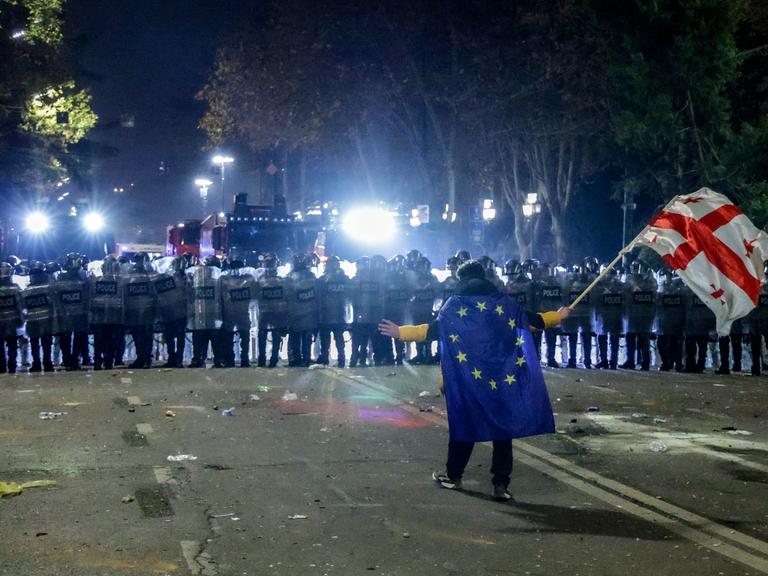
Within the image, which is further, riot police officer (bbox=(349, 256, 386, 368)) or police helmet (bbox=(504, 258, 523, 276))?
police helmet (bbox=(504, 258, 523, 276))

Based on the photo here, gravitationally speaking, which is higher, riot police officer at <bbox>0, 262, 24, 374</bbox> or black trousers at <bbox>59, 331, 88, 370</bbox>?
riot police officer at <bbox>0, 262, 24, 374</bbox>

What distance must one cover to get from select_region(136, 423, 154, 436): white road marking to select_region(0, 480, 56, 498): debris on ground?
245 centimetres

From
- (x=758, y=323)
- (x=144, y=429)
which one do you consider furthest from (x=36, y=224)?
(x=144, y=429)

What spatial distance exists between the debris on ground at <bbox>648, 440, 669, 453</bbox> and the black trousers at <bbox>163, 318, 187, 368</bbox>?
893cm

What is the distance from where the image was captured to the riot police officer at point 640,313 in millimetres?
18219

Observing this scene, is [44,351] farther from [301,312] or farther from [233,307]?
[301,312]

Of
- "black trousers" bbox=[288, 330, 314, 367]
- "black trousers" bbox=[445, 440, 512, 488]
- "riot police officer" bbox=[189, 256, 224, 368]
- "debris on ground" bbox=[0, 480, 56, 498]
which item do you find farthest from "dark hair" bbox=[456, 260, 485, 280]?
"riot police officer" bbox=[189, 256, 224, 368]

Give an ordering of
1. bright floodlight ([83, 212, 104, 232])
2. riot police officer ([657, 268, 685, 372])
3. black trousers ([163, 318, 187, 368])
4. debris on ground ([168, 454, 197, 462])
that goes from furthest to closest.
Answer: bright floodlight ([83, 212, 104, 232]) → riot police officer ([657, 268, 685, 372]) → black trousers ([163, 318, 187, 368]) → debris on ground ([168, 454, 197, 462])

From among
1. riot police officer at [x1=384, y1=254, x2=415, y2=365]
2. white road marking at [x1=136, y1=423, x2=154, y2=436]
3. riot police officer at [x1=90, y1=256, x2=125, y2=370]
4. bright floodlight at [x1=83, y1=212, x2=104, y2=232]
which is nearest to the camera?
white road marking at [x1=136, y1=423, x2=154, y2=436]

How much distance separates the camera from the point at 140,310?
1758 cm

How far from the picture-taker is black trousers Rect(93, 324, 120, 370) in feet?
58.0

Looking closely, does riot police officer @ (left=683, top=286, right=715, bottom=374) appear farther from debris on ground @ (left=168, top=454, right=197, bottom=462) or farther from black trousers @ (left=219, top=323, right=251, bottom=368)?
debris on ground @ (left=168, top=454, right=197, bottom=462)

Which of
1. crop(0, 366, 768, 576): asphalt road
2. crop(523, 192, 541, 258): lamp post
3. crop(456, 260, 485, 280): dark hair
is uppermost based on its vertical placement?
crop(523, 192, 541, 258): lamp post

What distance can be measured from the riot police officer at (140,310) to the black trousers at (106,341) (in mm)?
223
